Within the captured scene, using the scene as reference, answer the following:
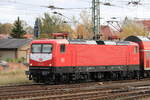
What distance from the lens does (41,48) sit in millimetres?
24375

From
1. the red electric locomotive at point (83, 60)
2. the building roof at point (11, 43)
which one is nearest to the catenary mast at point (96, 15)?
the red electric locomotive at point (83, 60)

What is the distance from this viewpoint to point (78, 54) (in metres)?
25.4

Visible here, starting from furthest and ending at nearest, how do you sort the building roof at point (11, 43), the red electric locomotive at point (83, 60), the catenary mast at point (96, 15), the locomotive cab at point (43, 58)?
1. the building roof at point (11, 43)
2. the catenary mast at point (96, 15)
3. the red electric locomotive at point (83, 60)
4. the locomotive cab at point (43, 58)

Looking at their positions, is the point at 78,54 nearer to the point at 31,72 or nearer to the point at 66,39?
the point at 66,39

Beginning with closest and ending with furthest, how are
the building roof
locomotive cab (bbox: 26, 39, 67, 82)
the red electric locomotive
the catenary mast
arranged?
locomotive cab (bbox: 26, 39, 67, 82)
the red electric locomotive
the catenary mast
the building roof

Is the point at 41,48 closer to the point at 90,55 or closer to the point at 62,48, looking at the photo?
the point at 62,48

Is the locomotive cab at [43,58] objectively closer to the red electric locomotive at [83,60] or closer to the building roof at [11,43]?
the red electric locomotive at [83,60]

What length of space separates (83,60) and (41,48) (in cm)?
348

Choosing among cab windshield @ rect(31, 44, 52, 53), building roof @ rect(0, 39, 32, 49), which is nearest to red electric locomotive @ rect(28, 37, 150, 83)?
cab windshield @ rect(31, 44, 52, 53)

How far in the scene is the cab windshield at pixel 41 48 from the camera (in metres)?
24.0

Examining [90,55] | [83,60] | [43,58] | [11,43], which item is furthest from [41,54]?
[11,43]

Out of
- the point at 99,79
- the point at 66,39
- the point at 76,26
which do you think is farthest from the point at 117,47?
the point at 76,26

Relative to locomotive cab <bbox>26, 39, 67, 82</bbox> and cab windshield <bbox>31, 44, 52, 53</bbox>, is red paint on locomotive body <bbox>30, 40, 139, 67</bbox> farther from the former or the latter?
cab windshield <bbox>31, 44, 52, 53</bbox>

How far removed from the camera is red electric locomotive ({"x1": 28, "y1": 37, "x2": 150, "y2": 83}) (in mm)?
23828
